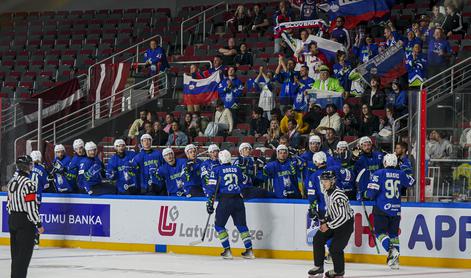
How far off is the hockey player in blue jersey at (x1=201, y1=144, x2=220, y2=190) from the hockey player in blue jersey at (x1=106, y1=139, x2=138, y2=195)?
166 centimetres

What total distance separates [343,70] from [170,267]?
6775mm

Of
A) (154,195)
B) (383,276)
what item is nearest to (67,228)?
(154,195)

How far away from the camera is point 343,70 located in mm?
21234

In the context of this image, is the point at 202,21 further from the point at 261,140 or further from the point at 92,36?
the point at 261,140

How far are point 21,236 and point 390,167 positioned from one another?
5.79 m

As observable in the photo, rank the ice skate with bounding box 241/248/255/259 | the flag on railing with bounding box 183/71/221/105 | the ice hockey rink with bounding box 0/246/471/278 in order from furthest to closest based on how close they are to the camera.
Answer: the flag on railing with bounding box 183/71/221/105
the ice skate with bounding box 241/248/255/259
the ice hockey rink with bounding box 0/246/471/278

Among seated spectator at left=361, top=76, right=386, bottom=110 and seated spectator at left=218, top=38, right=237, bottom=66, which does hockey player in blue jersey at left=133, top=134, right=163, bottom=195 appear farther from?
seated spectator at left=218, top=38, right=237, bottom=66

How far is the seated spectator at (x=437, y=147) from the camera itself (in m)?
16.1

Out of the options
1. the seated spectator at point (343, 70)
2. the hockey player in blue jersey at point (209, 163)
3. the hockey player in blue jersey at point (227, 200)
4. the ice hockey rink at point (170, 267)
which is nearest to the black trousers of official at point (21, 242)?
the ice hockey rink at point (170, 267)

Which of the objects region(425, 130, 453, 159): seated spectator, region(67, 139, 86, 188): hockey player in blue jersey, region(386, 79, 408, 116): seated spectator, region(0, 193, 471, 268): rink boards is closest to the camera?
region(425, 130, 453, 159): seated spectator

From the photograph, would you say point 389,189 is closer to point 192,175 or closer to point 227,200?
point 227,200

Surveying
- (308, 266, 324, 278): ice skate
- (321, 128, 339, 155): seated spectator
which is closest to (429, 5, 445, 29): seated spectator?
(321, 128, 339, 155): seated spectator

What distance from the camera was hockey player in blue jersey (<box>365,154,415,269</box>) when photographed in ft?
52.9

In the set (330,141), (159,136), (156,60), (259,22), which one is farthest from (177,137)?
(259,22)
